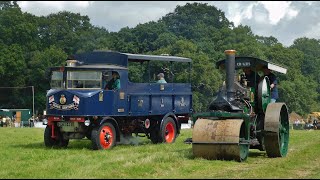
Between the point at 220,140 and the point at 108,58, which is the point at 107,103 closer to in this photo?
the point at 108,58

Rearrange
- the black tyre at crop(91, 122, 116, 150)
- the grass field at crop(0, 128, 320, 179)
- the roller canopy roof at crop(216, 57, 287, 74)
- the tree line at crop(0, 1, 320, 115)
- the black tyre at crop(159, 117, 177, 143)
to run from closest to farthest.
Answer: the grass field at crop(0, 128, 320, 179)
the roller canopy roof at crop(216, 57, 287, 74)
the black tyre at crop(91, 122, 116, 150)
the black tyre at crop(159, 117, 177, 143)
the tree line at crop(0, 1, 320, 115)

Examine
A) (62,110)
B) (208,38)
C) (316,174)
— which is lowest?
(316,174)

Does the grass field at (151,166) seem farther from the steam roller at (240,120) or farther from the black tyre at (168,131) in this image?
the black tyre at (168,131)

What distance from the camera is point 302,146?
17.7m

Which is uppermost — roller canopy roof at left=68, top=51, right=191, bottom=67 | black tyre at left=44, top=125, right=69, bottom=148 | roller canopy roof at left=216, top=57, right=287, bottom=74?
roller canopy roof at left=68, top=51, right=191, bottom=67

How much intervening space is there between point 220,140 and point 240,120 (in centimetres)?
72

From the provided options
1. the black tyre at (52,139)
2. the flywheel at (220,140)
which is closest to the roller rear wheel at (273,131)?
the flywheel at (220,140)

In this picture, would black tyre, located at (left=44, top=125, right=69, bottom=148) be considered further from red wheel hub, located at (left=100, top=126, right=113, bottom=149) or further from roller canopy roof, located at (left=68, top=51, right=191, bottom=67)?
roller canopy roof, located at (left=68, top=51, right=191, bottom=67)

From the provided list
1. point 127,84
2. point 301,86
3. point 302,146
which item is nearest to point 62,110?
point 127,84

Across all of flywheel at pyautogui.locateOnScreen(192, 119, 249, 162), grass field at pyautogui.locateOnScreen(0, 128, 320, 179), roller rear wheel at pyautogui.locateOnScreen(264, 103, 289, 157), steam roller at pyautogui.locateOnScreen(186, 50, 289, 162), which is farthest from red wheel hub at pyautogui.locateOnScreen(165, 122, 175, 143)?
flywheel at pyautogui.locateOnScreen(192, 119, 249, 162)

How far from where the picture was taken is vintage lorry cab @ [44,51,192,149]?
1722cm

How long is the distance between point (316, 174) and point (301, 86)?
61.2 meters

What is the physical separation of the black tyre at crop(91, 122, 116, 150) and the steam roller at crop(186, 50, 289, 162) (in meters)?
3.74

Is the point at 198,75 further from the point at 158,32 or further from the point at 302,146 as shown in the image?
the point at 302,146
